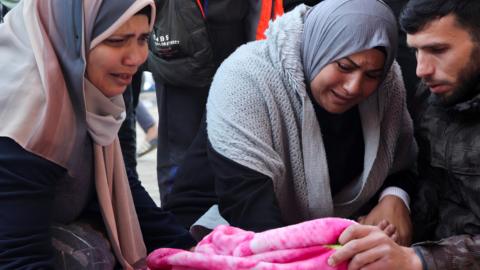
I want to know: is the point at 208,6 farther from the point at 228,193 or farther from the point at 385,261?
the point at 385,261

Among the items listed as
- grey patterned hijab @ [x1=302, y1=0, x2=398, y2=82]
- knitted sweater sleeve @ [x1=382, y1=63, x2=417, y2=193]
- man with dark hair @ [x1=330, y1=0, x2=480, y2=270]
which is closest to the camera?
man with dark hair @ [x1=330, y1=0, x2=480, y2=270]

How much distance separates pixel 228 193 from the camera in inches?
89.1

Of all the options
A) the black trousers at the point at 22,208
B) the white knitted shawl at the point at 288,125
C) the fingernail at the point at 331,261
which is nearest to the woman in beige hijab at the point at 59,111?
the black trousers at the point at 22,208

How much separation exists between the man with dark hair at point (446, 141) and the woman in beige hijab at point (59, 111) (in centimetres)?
68

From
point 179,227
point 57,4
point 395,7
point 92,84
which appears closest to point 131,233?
point 179,227

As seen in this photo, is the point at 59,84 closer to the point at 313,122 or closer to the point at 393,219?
the point at 313,122

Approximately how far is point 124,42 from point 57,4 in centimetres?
19

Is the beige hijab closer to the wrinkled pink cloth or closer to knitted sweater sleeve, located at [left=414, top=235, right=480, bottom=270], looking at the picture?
the wrinkled pink cloth

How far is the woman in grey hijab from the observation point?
2.22m

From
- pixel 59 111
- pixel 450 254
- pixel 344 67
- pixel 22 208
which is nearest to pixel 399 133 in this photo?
pixel 344 67

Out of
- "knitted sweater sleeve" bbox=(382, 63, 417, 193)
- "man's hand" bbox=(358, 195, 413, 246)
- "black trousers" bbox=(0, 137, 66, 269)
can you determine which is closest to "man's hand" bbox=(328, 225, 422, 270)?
"man's hand" bbox=(358, 195, 413, 246)

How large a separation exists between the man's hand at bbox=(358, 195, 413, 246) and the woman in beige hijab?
0.72 metres

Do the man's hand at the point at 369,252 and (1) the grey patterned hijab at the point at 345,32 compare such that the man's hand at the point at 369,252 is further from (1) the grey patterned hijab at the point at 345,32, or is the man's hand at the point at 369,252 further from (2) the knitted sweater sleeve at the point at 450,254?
(1) the grey patterned hijab at the point at 345,32

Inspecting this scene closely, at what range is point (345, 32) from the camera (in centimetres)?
221
